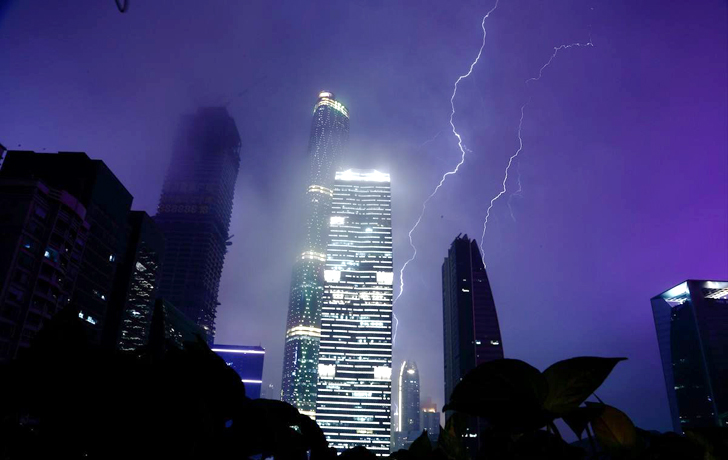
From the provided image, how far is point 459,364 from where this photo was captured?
5413 inches

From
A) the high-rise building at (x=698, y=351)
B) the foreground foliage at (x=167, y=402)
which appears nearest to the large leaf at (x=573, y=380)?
the foreground foliage at (x=167, y=402)

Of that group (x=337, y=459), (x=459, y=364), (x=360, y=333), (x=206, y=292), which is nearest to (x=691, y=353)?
(x=459, y=364)

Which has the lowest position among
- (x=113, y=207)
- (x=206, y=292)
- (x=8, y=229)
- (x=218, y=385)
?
(x=218, y=385)

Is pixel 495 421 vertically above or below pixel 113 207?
below

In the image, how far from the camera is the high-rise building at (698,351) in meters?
98.3

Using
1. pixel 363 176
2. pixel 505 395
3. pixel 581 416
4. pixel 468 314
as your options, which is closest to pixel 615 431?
pixel 581 416

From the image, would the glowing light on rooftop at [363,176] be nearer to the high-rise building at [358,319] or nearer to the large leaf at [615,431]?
the high-rise building at [358,319]

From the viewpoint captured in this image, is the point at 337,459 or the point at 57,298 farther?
the point at 57,298

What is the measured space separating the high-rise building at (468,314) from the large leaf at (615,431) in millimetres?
136463

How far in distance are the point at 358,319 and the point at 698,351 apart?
99.6 m

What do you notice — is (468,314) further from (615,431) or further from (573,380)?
(573,380)

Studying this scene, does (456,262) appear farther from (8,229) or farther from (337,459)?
(337,459)

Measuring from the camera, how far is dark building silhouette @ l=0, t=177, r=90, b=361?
4738 cm

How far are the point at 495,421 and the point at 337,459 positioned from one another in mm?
1036
